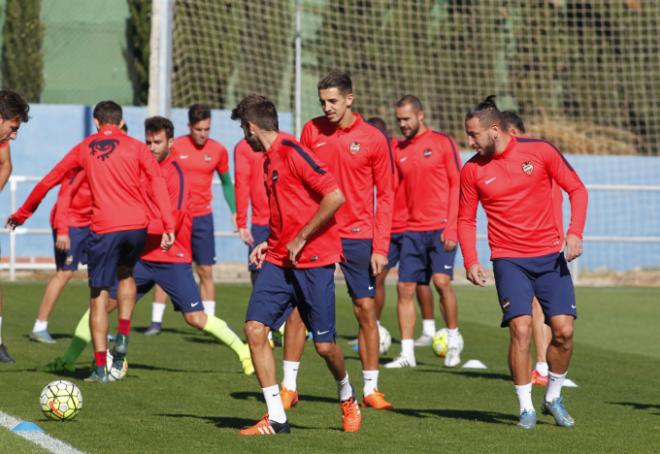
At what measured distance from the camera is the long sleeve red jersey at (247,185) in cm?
1495

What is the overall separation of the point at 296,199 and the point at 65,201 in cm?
546

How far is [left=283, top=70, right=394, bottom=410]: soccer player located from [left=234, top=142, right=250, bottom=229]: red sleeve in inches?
189

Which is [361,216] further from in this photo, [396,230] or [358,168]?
[396,230]

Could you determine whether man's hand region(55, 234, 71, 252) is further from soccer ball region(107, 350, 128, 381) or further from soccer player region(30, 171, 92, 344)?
soccer ball region(107, 350, 128, 381)

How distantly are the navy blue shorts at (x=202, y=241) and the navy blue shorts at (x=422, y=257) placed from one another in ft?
9.40

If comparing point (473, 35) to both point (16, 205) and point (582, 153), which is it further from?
point (16, 205)

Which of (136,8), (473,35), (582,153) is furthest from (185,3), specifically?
(582,153)

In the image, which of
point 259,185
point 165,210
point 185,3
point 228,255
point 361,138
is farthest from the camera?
point 185,3

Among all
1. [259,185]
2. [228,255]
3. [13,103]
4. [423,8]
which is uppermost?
[423,8]

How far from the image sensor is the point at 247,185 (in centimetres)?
1507

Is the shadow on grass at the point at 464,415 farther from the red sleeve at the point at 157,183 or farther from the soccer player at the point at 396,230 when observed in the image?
the soccer player at the point at 396,230

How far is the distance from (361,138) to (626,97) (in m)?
20.9

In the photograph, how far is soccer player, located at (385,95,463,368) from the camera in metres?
13.2

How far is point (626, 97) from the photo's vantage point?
29906 millimetres
